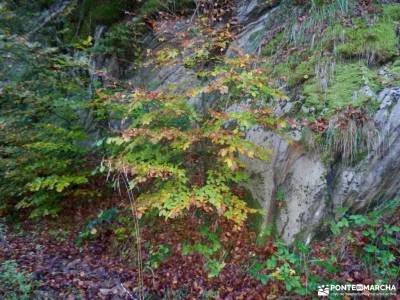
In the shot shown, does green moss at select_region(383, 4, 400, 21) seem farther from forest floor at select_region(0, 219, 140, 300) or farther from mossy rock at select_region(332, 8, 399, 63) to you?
forest floor at select_region(0, 219, 140, 300)

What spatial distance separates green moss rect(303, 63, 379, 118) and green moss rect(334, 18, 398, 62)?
0.22m

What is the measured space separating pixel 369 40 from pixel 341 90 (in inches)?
35.0

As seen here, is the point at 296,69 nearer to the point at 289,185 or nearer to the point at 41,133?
the point at 289,185

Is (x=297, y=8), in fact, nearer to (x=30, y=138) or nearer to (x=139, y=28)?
(x=139, y=28)

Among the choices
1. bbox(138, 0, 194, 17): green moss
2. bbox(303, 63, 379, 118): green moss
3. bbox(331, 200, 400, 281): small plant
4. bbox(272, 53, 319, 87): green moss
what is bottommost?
bbox(331, 200, 400, 281): small plant

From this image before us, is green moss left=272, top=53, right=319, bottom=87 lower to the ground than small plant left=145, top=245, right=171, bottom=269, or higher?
higher

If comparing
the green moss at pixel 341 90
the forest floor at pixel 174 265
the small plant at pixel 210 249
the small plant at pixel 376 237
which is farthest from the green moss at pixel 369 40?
the small plant at pixel 210 249

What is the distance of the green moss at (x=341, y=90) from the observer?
3843 mm

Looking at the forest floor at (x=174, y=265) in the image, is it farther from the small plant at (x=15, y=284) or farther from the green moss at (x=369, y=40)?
the green moss at (x=369, y=40)


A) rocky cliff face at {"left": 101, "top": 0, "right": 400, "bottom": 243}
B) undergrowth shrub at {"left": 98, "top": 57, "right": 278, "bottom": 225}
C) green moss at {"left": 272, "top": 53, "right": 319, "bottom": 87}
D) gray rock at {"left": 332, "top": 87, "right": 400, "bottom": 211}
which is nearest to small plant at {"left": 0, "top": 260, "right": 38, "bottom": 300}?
undergrowth shrub at {"left": 98, "top": 57, "right": 278, "bottom": 225}

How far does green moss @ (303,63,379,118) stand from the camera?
12.6ft

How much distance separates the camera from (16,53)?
18.0 feet

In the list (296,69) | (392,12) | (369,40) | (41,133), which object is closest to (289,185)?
(296,69)

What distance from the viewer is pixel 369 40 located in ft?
14.1
